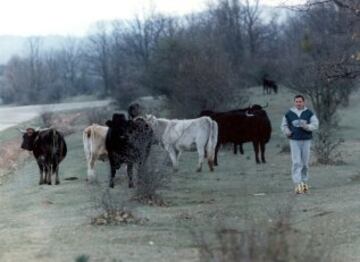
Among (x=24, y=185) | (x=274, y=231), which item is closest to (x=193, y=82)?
(x=24, y=185)

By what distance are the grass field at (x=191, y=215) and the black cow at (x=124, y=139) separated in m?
0.55

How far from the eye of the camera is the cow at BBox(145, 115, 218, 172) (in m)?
22.7

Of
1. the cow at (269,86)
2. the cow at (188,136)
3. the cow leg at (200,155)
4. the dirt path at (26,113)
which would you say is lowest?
the dirt path at (26,113)

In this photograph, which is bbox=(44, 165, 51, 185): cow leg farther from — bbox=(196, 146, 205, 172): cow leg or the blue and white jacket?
the blue and white jacket

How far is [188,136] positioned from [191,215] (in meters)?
8.76

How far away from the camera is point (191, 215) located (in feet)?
46.8

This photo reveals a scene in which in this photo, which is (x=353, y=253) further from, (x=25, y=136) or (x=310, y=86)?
(x=310, y=86)

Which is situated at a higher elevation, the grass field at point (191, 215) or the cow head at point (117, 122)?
the cow head at point (117, 122)

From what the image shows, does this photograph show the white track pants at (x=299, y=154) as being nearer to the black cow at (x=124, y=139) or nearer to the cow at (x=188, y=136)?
the black cow at (x=124, y=139)

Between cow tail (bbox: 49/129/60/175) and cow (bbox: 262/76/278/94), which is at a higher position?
cow tail (bbox: 49/129/60/175)

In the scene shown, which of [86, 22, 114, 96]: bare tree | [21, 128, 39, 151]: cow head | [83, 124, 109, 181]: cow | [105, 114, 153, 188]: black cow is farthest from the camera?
[86, 22, 114, 96]: bare tree

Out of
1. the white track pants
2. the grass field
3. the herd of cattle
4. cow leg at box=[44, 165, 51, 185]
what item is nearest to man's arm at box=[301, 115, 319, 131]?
the white track pants

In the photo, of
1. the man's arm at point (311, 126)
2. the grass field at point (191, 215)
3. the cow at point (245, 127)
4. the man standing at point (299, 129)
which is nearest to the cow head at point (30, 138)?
the grass field at point (191, 215)

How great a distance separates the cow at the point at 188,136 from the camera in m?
22.7
